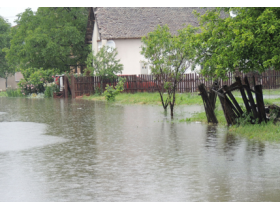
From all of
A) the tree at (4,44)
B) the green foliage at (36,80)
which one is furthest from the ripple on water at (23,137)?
the tree at (4,44)

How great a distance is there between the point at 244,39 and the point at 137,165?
15.2 feet

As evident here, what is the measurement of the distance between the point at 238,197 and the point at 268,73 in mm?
30127

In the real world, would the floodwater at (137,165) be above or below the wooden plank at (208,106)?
below

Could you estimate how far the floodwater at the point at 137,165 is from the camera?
682cm

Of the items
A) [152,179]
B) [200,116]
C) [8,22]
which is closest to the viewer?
[152,179]

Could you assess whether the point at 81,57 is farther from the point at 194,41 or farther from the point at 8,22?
the point at 194,41

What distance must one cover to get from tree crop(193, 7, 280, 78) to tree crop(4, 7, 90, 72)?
116 feet

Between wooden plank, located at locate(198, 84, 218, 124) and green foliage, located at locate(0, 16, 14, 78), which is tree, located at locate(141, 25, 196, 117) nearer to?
wooden plank, located at locate(198, 84, 218, 124)

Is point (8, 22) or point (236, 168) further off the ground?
point (8, 22)

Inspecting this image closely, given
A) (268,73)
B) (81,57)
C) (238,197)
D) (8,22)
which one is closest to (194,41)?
(238,197)

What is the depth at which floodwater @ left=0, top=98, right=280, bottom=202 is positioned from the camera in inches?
269

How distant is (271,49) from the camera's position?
1191 cm

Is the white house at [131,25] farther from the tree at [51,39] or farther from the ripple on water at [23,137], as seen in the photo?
the ripple on water at [23,137]

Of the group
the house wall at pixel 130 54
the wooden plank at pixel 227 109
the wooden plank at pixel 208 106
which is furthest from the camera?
the house wall at pixel 130 54
